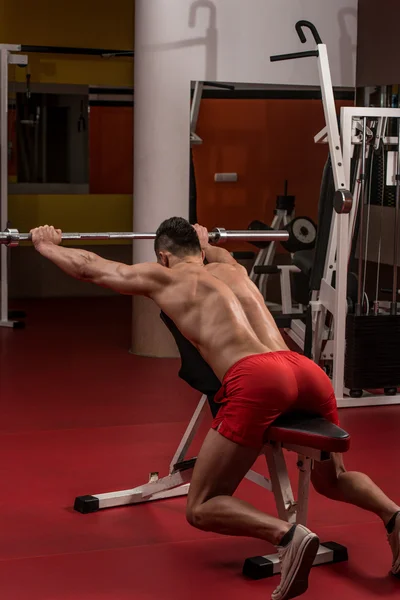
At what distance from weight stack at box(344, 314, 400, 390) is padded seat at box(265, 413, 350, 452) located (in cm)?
232

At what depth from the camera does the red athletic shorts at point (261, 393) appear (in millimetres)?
3041

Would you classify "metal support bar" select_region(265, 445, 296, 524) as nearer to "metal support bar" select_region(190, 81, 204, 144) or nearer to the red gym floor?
the red gym floor

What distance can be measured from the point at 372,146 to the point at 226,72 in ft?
4.88

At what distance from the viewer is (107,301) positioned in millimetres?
9352

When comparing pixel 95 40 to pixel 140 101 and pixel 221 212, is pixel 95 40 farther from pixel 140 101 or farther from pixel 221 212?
pixel 140 101

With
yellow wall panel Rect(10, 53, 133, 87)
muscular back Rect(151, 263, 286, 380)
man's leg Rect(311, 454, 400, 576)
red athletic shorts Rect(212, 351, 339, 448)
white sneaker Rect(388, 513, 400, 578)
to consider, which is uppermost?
yellow wall panel Rect(10, 53, 133, 87)

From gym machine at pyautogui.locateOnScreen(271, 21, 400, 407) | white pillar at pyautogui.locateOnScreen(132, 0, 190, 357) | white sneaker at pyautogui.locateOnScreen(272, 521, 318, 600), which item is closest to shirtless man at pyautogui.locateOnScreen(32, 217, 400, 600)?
white sneaker at pyautogui.locateOnScreen(272, 521, 318, 600)

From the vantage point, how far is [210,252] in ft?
13.1

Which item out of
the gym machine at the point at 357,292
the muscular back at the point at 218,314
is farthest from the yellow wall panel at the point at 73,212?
the muscular back at the point at 218,314

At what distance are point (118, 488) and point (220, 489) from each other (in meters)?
1.06

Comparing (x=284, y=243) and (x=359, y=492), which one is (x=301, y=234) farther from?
(x=359, y=492)

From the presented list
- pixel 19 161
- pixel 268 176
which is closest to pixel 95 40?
pixel 19 161

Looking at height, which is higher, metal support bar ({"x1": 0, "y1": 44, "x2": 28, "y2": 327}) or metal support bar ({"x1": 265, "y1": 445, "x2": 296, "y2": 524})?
metal support bar ({"x1": 0, "y1": 44, "x2": 28, "y2": 327})

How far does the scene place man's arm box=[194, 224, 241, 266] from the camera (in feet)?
12.8
